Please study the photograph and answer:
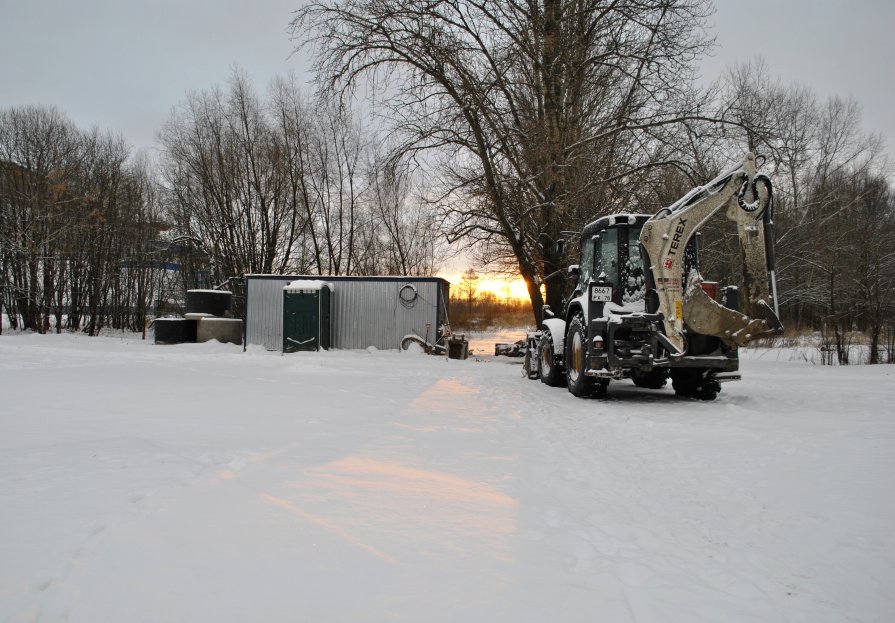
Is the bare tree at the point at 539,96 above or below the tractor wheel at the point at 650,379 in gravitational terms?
above

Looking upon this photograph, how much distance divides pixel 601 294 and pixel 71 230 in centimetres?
2716

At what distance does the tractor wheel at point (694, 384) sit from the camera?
8.77 meters

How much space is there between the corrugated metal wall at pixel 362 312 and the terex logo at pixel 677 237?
11019mm

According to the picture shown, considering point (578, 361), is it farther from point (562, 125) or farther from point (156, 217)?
point (156, 217)

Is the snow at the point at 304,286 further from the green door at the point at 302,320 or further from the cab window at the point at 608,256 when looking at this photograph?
the cab window at the point at 608,256

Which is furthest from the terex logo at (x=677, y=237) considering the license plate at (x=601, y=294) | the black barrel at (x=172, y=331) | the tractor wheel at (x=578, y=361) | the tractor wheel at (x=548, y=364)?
A: the black barrel at (x=172, y=331)

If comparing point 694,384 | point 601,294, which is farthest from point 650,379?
point 601,294

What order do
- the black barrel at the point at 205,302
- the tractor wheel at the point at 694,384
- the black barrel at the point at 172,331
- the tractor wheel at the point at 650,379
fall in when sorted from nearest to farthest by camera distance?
the tractor wheel at the point at 694,384 → the tractor wheel at the point at 650,379 → the black barrel at the point at 172,331 → the black barrel at the point at 205,302

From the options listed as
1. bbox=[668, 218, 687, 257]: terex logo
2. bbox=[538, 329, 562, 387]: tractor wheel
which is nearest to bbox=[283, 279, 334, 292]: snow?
bbox=[538, 329, 562, 387]: tractor wheel

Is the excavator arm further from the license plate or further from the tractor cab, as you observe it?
the license plate

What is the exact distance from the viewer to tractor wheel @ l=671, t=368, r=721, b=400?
28.8ft

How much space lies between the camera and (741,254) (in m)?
7.62

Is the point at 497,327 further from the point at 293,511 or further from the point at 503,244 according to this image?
the point at 293,511

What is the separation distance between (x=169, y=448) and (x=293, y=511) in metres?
2.06
